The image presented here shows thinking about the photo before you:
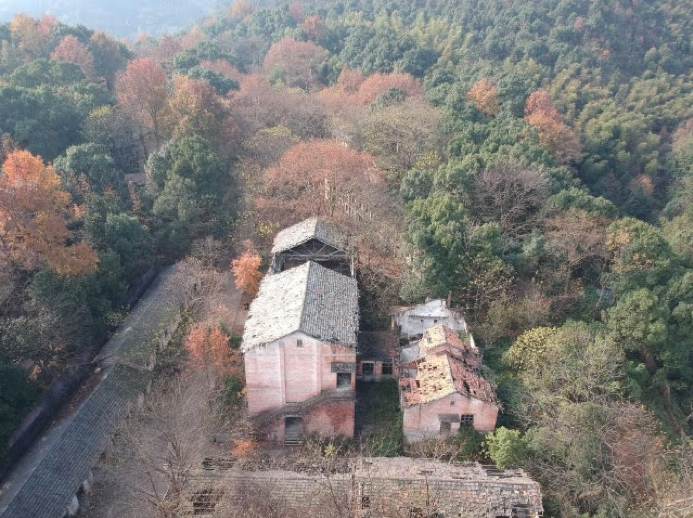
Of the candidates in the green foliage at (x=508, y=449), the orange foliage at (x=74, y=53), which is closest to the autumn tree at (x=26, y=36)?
the orange foliage at (x=74, y=53)

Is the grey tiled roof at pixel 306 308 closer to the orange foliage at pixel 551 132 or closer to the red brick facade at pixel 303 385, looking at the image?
the red brick facade at pixel 303 385

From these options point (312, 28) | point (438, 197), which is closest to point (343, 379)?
point (438, 197)

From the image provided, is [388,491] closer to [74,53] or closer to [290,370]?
[290,370]

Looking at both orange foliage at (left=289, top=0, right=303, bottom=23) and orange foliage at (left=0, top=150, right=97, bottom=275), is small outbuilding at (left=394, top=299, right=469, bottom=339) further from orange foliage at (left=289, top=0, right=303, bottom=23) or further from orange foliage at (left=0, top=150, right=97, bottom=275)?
orange foliage at (left=289, top=0, right=303, bottom=23)

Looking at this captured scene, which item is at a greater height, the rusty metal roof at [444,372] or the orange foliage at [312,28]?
the orange foliage at [312,28]

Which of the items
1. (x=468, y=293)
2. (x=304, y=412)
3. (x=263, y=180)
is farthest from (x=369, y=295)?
(x=263, y=180)

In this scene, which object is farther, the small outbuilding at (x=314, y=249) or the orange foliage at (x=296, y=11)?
the orange foliage at (x=296, y=11)
